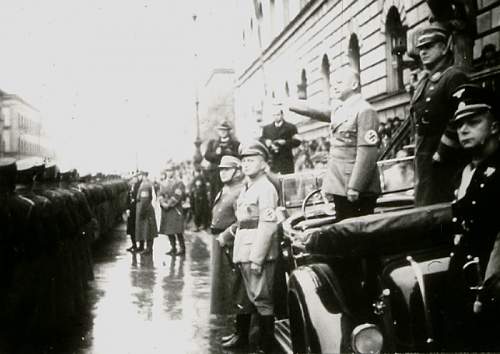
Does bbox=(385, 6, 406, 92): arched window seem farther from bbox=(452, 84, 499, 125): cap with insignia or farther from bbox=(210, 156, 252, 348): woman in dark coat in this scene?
bbox=(452, 84, 499, 125): cap with insignia

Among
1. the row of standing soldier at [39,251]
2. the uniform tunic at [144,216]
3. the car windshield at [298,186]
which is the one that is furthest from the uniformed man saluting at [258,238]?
the uniform tunic at [144,216]

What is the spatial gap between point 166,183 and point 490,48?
7.92m

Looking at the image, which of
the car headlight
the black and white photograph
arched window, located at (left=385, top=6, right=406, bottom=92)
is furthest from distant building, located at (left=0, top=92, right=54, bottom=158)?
arched window, located at (left=385, top=6, right=406, bottom=92)

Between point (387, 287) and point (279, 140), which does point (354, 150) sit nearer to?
point (387, 287)

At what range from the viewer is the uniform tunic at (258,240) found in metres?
5.97

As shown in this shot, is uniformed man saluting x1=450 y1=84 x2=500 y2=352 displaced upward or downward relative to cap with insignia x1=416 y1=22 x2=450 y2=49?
downward

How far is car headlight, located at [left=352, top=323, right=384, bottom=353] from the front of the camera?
3.20 meters

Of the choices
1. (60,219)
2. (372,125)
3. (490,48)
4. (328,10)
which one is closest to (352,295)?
(372,125)

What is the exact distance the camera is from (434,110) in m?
5.02

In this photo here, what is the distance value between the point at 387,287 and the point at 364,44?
15.0 m

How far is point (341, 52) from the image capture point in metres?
19.3

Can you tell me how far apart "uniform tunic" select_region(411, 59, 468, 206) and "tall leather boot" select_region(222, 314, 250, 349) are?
2.45m

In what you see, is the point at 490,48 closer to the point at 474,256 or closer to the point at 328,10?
the point at 474,256

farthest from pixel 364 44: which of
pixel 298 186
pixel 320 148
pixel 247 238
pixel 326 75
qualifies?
pixel 247 238
